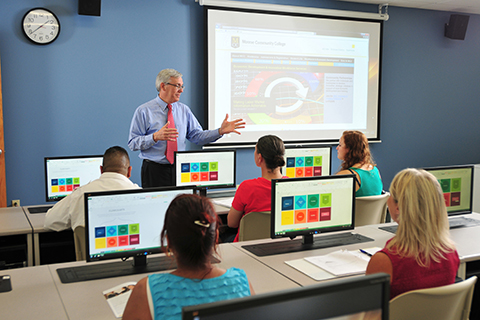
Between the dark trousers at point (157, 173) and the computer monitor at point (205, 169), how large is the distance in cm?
41

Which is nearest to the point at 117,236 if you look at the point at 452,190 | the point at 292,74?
the point at 452,190

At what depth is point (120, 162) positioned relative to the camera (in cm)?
240

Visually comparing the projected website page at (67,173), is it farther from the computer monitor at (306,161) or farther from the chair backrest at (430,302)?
the chair backrest at (430,302)

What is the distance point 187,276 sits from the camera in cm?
119

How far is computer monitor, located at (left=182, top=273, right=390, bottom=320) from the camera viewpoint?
2.33 feet

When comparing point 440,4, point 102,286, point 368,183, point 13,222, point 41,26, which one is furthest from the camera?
point 440,4

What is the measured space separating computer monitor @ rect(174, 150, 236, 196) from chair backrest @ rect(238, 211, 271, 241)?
0.93m

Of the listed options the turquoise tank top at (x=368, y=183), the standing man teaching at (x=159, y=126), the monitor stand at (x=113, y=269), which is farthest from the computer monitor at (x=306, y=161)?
the monitor stand at (x=113, y=269)

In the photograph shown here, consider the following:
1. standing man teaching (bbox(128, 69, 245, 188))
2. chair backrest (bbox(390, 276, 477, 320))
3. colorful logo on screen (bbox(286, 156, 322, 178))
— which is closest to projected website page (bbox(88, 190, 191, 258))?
chair backrest (bbox(390, 276, 477, 320))

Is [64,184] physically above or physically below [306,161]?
below

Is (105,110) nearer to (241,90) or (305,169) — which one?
(241,90)

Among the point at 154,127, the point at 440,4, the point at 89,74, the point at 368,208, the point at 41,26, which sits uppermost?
the point at 440,4

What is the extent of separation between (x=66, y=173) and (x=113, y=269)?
149 cm

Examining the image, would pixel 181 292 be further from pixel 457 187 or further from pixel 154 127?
pixel 154 127
